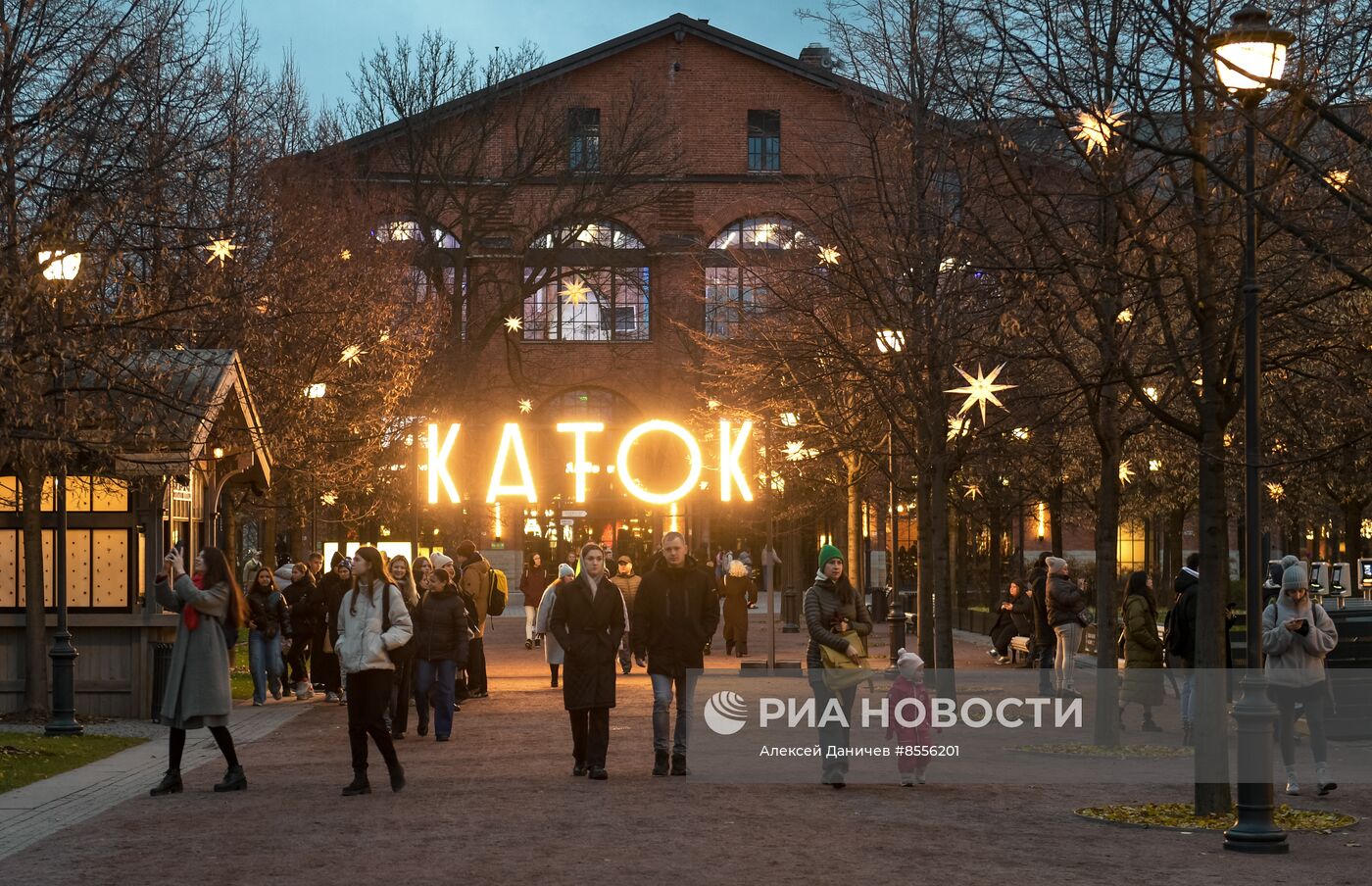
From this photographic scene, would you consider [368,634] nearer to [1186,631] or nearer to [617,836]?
[617,836]

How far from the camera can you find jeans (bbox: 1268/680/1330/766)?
46.3ft

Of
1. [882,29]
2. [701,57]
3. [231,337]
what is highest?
[701,57]

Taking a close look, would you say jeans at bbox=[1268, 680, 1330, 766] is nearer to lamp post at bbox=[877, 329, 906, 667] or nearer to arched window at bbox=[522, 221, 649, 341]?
lamp post at bbox=[877, 329, 906, 667]

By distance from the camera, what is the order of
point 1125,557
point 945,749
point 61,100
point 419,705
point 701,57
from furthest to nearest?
point 1125,557 < point 701,57 < point 419,705 < point 945,749 < point 61,100

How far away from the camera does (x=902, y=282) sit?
22.1 meters

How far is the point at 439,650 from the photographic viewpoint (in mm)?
18359

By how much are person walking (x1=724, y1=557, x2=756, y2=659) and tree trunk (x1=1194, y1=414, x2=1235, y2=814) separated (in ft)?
60.2

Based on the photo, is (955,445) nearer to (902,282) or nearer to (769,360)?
(902,282)

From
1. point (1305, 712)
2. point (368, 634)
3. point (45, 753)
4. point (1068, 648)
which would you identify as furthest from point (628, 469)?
point (1305, 712)

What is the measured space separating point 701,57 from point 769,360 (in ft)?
125

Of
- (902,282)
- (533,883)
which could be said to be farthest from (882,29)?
(533,883)

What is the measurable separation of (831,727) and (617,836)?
302cm

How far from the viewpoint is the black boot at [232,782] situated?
13906mm

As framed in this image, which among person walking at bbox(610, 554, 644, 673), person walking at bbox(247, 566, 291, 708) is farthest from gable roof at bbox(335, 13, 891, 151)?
person walking at bbox(247, 566, 291, 708)
